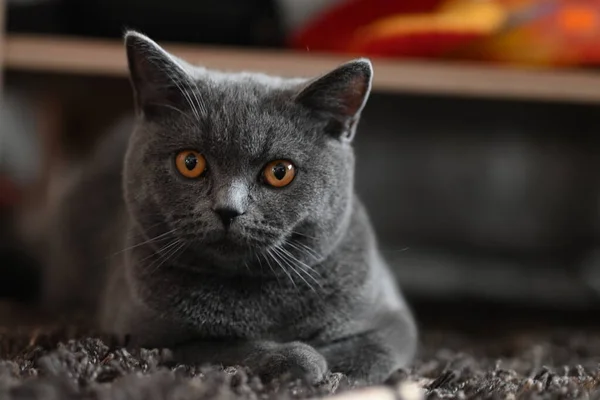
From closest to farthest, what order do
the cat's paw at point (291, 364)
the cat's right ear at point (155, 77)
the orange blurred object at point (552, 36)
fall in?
the cat's paw at point (291, 364) → the cat's right ear at point (155, 77) → the orange blurred object at point (552, 36)

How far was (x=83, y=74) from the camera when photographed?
4.83 ft

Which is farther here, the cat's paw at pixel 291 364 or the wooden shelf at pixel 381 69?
the wooden shelf at pixel 381 69

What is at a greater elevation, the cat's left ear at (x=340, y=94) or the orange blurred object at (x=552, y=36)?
the orange blurred object at (x=552, y=36)

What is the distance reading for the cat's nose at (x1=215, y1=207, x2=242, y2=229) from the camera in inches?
34.3

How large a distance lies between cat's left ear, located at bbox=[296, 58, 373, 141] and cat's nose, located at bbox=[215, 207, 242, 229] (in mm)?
191

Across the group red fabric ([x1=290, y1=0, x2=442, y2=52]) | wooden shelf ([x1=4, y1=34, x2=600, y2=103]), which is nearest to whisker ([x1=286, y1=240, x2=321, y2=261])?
wooden shelf ([x1=4, y1=34, x2=600, y2=103])

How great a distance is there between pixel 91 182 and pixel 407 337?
0.78m

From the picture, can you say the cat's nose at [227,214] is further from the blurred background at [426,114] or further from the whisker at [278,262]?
the blurred background at [426,114]

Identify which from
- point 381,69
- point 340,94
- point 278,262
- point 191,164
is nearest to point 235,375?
point 278,262

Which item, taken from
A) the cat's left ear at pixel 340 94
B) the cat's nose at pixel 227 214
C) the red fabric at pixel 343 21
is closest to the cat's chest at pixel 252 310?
the cat's nose at pixel 227 214

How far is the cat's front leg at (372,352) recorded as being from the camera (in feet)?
3.15

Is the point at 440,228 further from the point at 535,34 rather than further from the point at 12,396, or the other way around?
the point at 12,396

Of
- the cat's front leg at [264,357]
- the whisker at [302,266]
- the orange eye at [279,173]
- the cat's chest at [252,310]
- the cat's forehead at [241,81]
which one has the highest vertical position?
the cat's forehead at [241,81]

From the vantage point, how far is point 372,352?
0.99 metres
